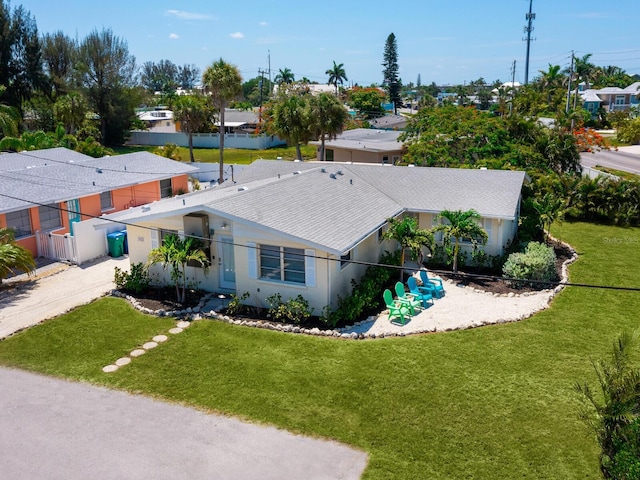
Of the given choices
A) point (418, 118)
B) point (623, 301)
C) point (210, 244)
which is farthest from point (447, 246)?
point (418, 118)

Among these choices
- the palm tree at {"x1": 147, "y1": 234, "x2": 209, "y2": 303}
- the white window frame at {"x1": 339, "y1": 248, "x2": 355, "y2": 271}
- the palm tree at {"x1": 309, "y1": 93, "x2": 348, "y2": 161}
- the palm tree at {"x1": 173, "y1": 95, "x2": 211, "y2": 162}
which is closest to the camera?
the white window frame at {"x1": 339, "y1": 248, "x2": 355, "y2": 271}

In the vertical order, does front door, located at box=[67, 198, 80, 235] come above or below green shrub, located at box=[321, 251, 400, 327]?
above

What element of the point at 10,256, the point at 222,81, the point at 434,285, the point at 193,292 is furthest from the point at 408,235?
the point at 222,81

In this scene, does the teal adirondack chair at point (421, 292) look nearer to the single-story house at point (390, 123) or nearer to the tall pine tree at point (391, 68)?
the single-story house at point (390, 123)

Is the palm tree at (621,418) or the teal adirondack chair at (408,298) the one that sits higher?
the palm tree at (621,418)

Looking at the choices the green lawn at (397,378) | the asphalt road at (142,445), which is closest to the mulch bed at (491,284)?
the green lawn at (397,378)

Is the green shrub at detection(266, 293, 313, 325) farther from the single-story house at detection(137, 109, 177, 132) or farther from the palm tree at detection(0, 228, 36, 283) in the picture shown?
the single-story house at detection(137, 109, 177, 132)

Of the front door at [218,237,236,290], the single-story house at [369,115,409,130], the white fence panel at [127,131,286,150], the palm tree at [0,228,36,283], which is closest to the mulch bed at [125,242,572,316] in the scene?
the front door at [218,237,236,290]
